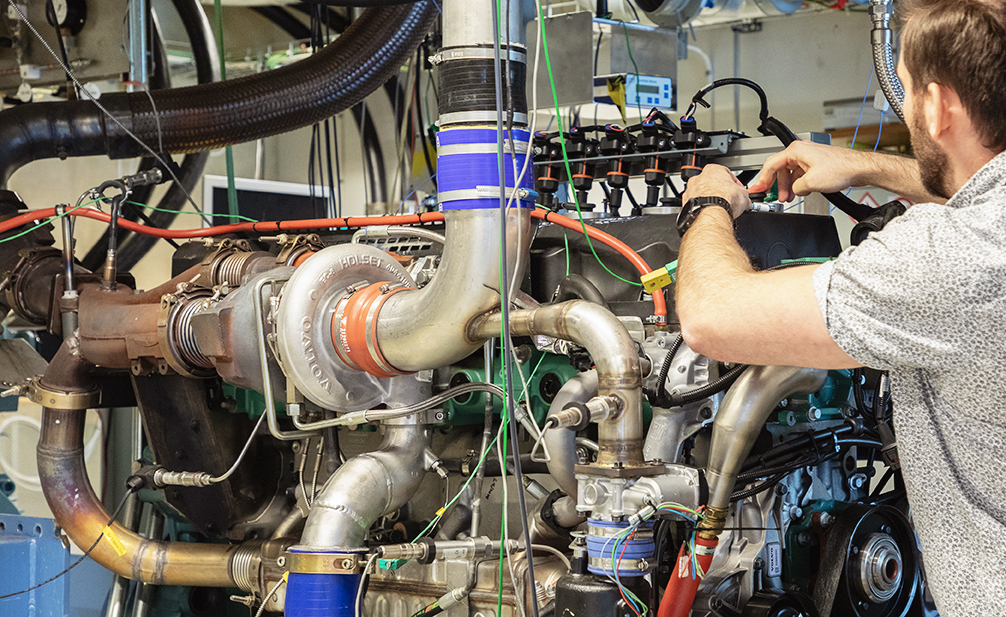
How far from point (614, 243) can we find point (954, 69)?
960mm

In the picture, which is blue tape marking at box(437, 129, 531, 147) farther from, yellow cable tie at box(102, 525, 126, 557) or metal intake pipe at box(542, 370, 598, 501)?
yellow cable tie at box(102, 525, 126, 557)

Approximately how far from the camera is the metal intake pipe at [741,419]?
1958 mm

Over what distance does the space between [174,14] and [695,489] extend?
410 centimetres

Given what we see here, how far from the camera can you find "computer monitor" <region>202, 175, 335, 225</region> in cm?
396

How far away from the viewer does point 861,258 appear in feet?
3.92

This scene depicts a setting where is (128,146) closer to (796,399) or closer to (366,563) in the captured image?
(366,563)

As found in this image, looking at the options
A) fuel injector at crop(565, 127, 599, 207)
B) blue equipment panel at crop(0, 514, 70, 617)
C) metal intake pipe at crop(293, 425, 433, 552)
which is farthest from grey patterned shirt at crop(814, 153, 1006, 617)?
blue equipment panel at crop(0, 514, 70, 617)

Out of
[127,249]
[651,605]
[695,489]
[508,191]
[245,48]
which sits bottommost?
[651,605]

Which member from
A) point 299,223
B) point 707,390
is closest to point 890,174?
point 707,390

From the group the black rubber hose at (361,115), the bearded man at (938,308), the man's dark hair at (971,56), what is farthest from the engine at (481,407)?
the black rubber hose at (361,115)

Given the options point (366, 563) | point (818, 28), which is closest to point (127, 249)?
point (366, 563)

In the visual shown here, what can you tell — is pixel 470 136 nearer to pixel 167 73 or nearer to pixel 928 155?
pixel 928 155

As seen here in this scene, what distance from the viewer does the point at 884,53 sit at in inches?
99.3

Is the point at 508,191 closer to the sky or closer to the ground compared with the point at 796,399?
closer to the sky
